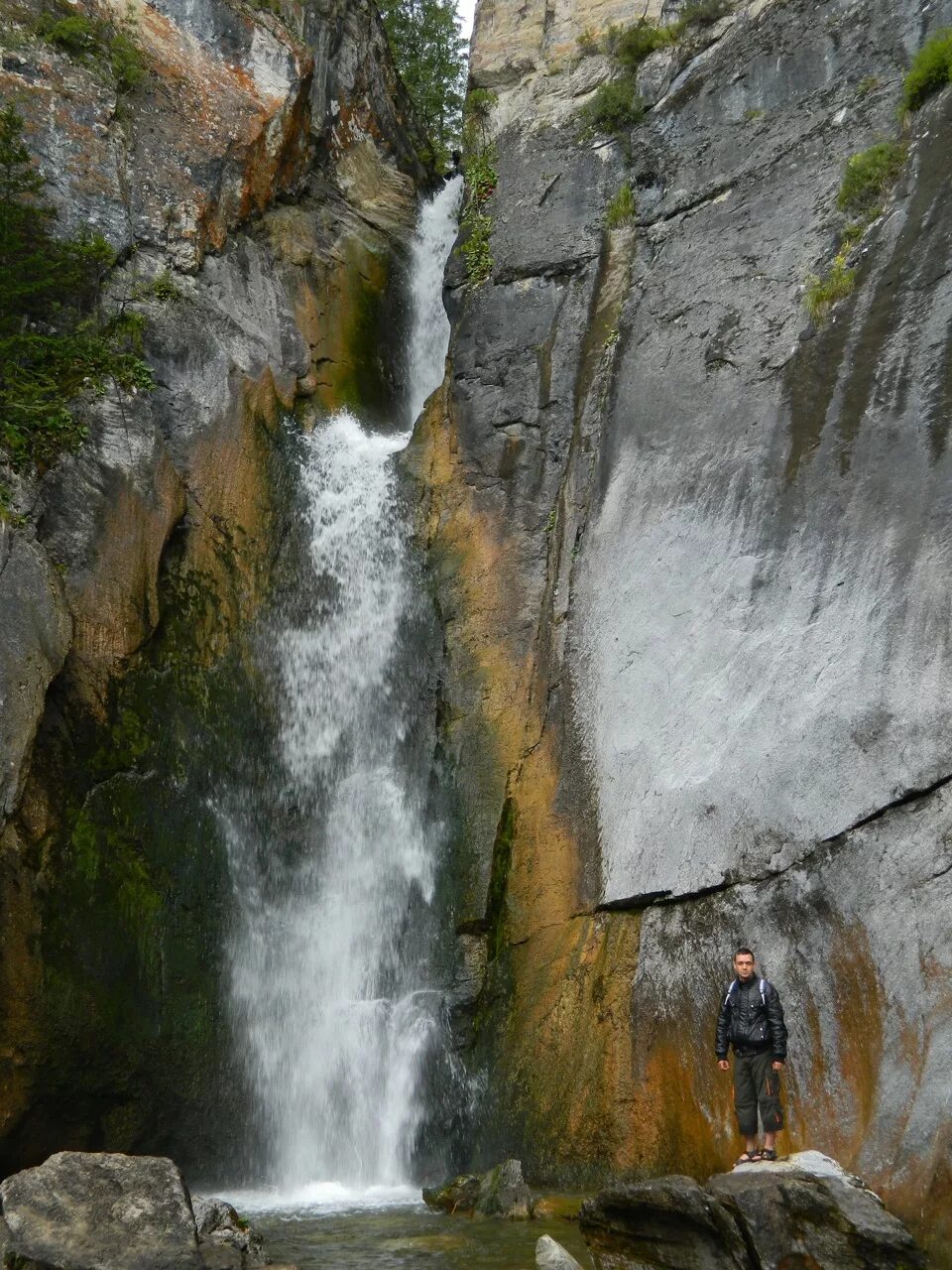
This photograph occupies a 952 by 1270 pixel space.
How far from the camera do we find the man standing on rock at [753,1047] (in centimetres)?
823

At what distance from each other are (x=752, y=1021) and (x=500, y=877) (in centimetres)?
400

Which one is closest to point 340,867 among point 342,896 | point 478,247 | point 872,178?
point 342,896

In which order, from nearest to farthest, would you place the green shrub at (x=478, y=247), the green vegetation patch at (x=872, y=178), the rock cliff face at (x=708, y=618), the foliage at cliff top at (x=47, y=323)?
the rock cliff face at (x=708, y=618)
the green vegetation patch at (x=872, y=178)
the foliage at cliff top at (x=47, y=323)
the green shrub at (x=478, y=247)

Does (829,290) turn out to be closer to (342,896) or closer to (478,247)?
(478,247)

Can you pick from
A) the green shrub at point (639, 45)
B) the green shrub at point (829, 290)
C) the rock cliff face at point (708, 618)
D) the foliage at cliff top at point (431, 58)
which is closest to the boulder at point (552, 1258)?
the rock cliff face at point (708, 618)

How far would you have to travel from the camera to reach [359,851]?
12.9m

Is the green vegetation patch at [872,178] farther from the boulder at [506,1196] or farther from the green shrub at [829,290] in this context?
the boulder at [506,1196]

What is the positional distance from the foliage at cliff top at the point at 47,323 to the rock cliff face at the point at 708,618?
4296mm

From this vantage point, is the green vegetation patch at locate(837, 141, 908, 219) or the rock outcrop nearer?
the rock outcrop

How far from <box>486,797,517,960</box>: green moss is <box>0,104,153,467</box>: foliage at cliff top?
644cm

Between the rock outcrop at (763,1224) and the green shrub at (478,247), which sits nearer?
the rock outcrop at (763,1224)

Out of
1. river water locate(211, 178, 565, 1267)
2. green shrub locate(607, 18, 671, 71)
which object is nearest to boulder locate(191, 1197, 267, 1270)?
river water locate(211, 178, 565, 1267)

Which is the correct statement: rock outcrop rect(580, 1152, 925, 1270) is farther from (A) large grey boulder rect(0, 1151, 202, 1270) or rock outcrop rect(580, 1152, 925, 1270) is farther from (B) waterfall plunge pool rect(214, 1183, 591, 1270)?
(A) large grey boulder rect(0, 1151, 202, 1270)

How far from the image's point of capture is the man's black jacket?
828 centimetres
